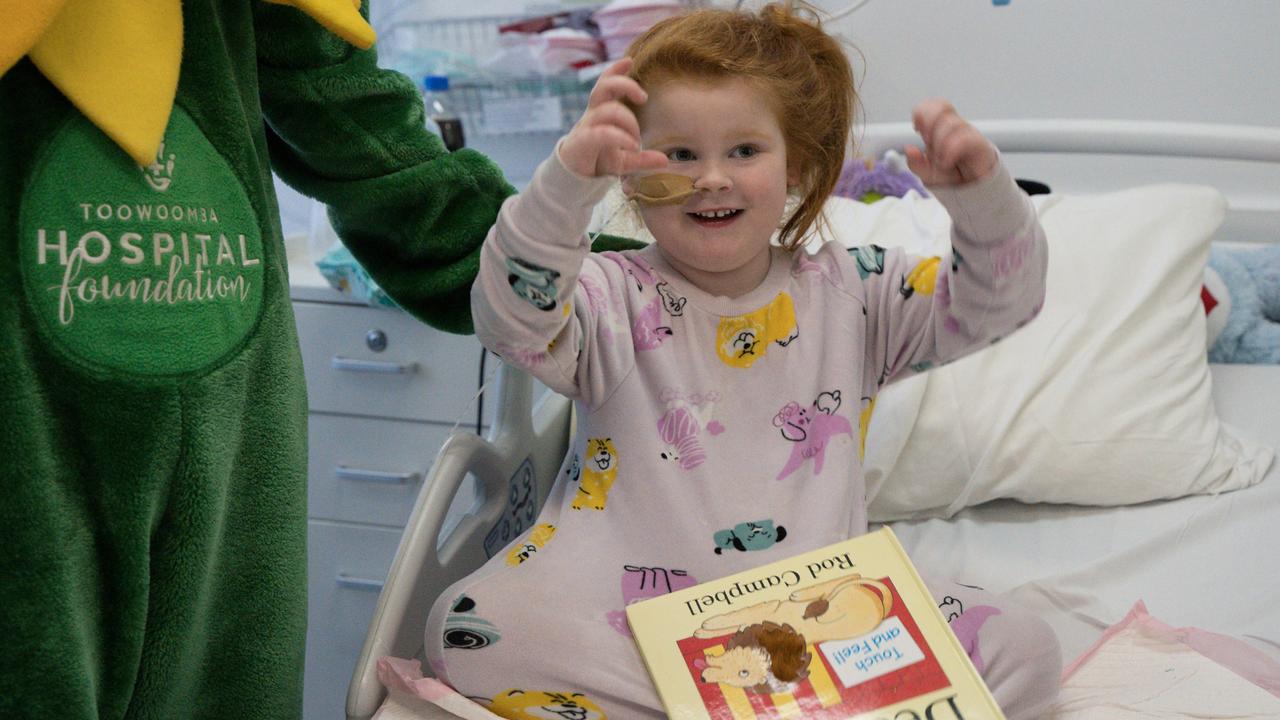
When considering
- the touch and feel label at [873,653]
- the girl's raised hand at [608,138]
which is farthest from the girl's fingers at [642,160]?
the touch and feel label at [873,653]

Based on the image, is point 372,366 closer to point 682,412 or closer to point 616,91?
point 682,412

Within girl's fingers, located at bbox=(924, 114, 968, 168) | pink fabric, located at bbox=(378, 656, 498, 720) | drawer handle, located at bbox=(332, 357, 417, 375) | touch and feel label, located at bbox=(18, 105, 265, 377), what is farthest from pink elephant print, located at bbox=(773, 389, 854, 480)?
drawer handle, located at bbox=(332, 357, 417, 375)

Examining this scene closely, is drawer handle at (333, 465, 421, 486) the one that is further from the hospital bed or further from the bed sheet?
the bed sheet

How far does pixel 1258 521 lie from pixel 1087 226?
16.5 inches

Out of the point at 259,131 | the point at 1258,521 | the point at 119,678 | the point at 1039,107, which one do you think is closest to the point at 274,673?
the point at 119,678

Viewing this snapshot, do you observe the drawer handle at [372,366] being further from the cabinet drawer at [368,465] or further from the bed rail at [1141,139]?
the bed rail at [1141,139]

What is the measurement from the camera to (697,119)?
0.92 m

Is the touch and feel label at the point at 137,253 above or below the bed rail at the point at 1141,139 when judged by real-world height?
above

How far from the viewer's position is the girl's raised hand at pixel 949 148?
0.88 metres

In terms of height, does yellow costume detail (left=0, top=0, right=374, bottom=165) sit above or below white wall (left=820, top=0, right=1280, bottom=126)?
above

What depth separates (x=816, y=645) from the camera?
2.39 ft

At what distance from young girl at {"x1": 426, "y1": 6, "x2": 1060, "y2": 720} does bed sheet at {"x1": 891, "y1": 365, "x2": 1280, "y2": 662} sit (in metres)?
0.23

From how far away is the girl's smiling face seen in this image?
0.93 meters

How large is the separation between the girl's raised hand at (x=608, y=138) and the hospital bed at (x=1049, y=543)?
0.30 m
